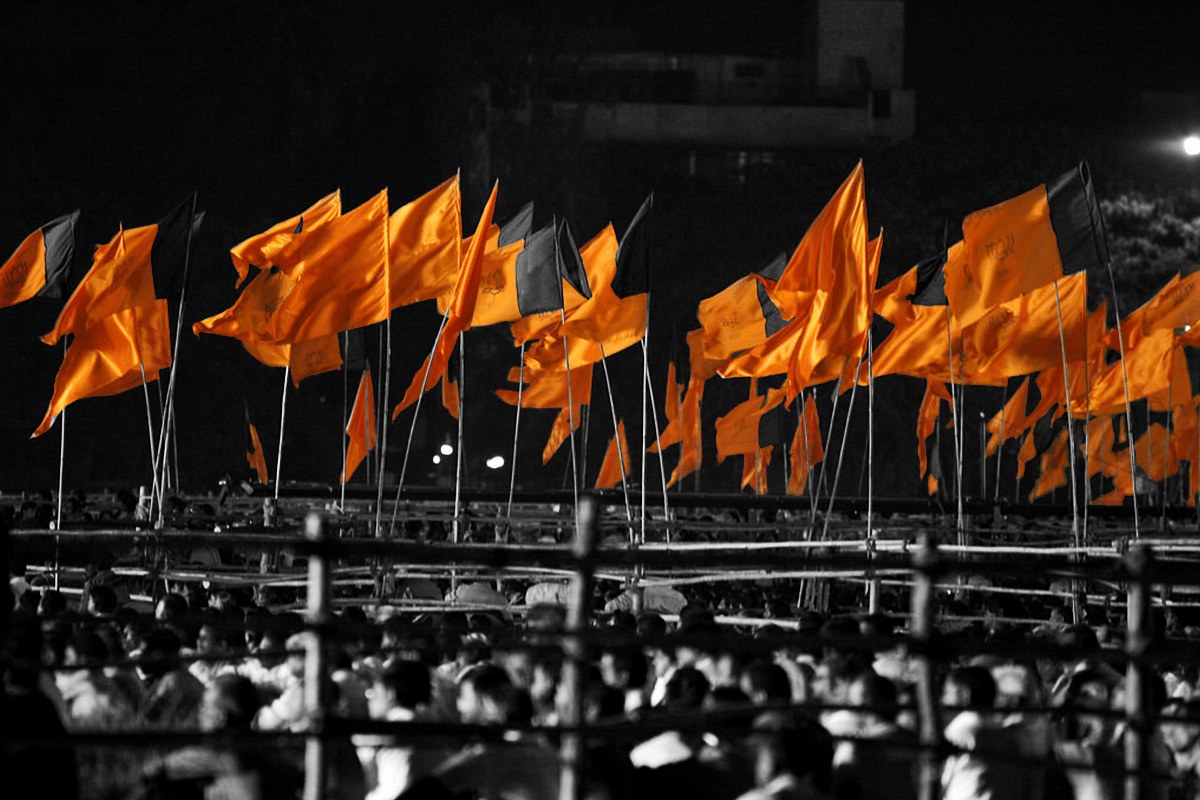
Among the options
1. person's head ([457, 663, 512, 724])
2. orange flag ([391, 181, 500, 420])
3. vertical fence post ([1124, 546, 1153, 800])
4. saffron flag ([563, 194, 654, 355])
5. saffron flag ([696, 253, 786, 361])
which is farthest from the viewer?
saffron flag ([696, 253, 786, 361])

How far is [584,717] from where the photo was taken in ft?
13.7

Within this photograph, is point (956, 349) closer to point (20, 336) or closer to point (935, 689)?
point (935, 689)

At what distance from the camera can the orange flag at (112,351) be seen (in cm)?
1479

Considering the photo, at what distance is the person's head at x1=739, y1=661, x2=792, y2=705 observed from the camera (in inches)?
231

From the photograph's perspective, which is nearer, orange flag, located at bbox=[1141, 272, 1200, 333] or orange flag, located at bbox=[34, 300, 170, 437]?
orange flag, located at bbox=[34, 300, 170, 437]

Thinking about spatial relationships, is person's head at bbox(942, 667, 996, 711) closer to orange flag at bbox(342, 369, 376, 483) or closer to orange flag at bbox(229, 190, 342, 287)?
orange flag at bbox(229, 190, 342, 287)

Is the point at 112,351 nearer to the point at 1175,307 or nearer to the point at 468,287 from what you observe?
the point at 468,287

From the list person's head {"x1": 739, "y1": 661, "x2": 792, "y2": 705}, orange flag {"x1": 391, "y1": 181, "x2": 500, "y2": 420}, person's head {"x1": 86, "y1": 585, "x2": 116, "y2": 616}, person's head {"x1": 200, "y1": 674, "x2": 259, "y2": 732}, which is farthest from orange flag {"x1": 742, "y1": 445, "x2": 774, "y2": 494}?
person's head {"x1": 200, "y1": 674, "x2": 259, "y2": 732}

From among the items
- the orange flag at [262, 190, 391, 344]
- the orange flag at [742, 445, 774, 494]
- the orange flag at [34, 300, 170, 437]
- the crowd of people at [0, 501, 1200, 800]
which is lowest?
the crowd of people at [0, 501, 1200, 800]

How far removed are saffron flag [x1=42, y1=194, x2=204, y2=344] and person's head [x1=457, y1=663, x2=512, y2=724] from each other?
32.0ft

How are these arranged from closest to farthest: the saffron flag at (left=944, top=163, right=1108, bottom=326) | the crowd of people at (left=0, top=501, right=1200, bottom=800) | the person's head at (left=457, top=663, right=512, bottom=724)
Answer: the crowd of people at (left=0, top=501, right=1200, bottom=800) < the person's head at (left=457, top=663, right=512, bottom=724) < the saffron flag at (left=944, top=163, right=1108, bottom=326)

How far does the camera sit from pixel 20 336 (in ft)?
122

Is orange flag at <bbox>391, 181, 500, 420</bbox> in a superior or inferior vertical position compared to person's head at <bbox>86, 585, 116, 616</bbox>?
superior

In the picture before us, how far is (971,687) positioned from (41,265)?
12.5m
